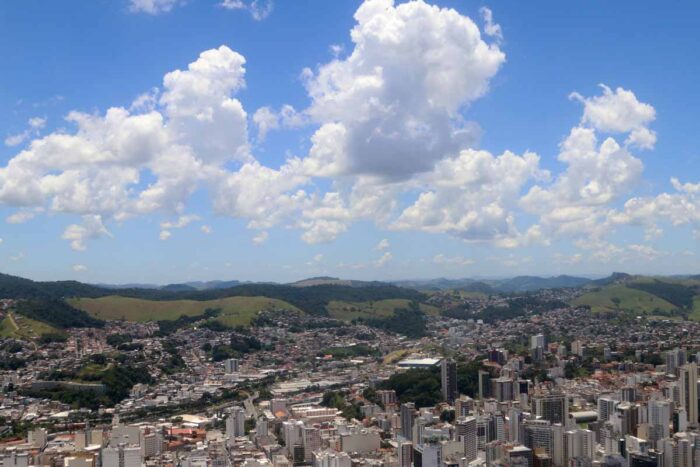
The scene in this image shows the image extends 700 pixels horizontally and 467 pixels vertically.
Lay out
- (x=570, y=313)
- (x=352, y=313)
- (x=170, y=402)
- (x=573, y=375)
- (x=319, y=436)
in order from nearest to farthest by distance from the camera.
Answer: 1. (x=319, y=436)
2. (x=170, y=402)
3. (x=573, y=375)
4. (x=570, y=313)
5. (x=352, y=313)

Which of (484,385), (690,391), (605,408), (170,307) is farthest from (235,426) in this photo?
(170,307)

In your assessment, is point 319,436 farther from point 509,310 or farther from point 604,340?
point 509,310

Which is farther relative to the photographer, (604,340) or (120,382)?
(604,340)

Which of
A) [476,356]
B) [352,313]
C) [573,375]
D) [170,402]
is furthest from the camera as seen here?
[352,313]

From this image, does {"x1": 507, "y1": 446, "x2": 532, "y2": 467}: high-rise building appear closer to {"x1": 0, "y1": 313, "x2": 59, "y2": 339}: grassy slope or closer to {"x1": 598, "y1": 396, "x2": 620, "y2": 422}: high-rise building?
{"x1": 598, "y1": 396, "x2": 620, "y2": 422}: high-rise building

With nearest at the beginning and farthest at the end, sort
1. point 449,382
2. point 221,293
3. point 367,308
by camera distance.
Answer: point 449,382 < point 367,308 < point 221,293

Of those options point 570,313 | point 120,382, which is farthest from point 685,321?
point 120,382

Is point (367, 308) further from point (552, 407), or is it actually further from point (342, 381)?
point (552, 407)
